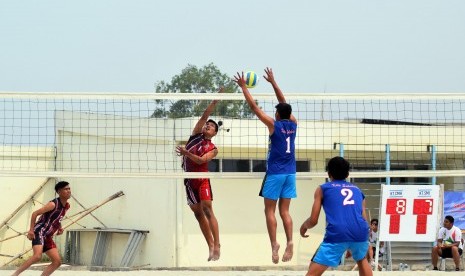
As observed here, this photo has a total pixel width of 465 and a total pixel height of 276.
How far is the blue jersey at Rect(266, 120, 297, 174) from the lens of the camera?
11898 mm

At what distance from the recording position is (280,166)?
475 inches

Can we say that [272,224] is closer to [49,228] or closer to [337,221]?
[49,228]

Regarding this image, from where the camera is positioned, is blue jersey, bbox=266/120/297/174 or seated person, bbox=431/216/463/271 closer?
blue jersey, bbox=266/120/297/174

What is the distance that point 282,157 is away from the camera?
474 inches

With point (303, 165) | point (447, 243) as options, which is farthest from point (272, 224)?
point (303, 165)

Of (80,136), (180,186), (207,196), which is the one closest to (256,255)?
(180,186)

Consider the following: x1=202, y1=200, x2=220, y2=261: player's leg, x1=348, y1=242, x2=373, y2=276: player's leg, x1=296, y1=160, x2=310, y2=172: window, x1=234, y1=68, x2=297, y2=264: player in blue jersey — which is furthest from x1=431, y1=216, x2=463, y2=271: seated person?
x1=348, y1=242, x2=373, y2=276: player's leg

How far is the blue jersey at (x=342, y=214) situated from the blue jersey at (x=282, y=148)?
253cm

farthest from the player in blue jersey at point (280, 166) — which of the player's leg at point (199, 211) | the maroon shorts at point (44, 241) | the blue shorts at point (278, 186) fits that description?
the maroon shorts at point (44, 241)

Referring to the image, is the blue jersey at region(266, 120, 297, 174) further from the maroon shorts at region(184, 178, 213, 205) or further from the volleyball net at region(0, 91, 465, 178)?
the volleyball net at region(0, 91, 465, 178)

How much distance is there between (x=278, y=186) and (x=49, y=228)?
2782 mm

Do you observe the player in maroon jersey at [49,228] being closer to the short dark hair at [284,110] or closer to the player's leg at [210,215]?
the player's leg at [210,215]

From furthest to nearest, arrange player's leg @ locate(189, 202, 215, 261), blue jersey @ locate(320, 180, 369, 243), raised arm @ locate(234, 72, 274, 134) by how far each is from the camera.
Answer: player's leg @ locate(189, 202, 215, 261), raised arm @ locate(234, 72, 274, 134), blue jersey @ locate(320, 180, 369, 243)

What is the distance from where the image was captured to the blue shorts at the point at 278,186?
1208cm
